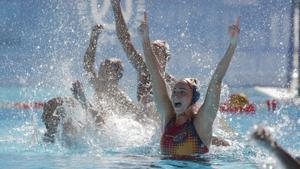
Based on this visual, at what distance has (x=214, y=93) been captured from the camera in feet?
10.8

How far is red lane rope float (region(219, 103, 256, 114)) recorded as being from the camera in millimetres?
7430

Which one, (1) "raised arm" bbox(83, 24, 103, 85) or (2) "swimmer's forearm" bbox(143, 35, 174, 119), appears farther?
(1) "raised arm" bbox(83, 24, 103, 85)

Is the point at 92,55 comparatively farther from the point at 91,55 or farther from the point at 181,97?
the point at 181,97

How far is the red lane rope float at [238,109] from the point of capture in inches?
293

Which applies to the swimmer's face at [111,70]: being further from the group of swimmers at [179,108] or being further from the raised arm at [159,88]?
the raised arm at [159,88]

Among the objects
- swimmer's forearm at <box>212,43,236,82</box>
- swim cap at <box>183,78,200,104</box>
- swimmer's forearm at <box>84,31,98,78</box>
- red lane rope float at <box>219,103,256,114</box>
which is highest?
swimmer's forearm at <box>84,31,98,78</box>

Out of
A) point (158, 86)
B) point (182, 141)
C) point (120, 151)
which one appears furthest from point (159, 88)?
point (120, 151)

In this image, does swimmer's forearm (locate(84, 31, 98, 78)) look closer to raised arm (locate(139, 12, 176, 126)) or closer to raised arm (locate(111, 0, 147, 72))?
raised arm (locate(111, 0, 147, 72))

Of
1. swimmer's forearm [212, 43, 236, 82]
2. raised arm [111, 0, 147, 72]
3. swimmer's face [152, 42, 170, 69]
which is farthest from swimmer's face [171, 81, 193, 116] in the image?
raised arm [111, 0, 147, 72]

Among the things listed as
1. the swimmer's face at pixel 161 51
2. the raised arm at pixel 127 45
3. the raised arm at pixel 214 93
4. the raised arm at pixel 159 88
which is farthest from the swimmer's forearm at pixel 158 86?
the raised arm at pixel 127 45

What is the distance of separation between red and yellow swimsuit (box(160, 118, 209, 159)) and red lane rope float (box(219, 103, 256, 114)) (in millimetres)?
3938

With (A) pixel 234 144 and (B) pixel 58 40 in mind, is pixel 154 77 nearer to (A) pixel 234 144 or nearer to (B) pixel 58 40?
(A) pixel 234 144

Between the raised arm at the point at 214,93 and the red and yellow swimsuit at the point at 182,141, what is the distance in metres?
0.06

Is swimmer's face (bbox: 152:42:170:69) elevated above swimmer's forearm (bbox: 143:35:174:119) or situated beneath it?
elevated above
